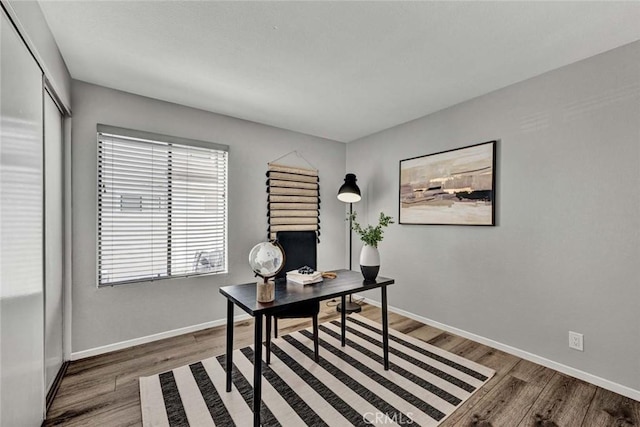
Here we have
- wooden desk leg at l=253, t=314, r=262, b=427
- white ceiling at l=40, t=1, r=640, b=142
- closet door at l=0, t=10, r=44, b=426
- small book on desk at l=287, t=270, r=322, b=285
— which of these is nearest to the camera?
A: closet door at l=0, t=10, r=44, b=426

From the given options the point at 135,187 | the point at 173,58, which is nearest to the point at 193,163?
the point at 135,187

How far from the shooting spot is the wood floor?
1682 mm

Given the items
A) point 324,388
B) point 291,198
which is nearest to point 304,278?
point 324,388

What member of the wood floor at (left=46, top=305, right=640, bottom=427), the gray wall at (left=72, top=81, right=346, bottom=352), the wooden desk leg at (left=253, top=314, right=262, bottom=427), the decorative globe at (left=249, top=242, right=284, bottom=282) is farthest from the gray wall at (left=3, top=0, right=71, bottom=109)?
the wood floor at (left=46, top=305, right=640, bottom=427)

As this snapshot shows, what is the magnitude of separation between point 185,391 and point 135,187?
180 cm

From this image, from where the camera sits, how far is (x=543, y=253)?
228 centimetres

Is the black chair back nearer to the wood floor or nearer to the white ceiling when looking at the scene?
the wood floor

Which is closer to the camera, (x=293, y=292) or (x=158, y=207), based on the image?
(x=293, y=292)

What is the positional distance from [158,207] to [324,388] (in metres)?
2.20

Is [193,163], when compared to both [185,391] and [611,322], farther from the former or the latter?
[611,322]

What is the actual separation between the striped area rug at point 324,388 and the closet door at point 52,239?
66 cm

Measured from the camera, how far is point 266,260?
168 centimetres

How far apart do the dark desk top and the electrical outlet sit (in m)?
1.44

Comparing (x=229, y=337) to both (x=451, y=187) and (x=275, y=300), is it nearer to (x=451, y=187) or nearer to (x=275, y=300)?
(x=275, y=300)
